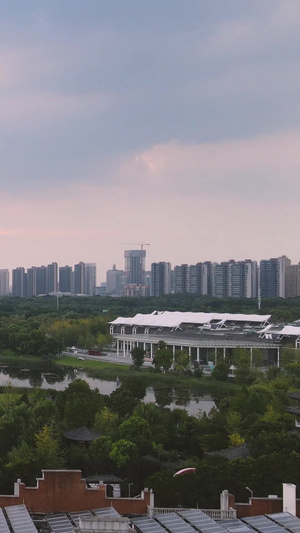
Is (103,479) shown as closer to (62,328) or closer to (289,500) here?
(289,500)

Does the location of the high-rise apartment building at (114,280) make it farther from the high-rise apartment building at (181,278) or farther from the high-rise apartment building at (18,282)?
the high-rise apartment building at (181,278)

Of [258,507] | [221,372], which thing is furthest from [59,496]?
[221,372]

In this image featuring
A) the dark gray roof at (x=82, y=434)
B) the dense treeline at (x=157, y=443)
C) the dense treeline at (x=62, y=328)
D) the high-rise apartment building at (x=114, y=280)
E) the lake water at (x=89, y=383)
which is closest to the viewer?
the dense treeline at (x=157, y=443)

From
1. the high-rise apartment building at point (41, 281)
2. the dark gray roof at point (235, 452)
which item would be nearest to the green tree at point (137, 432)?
the dark gray roof at point (235, 452)

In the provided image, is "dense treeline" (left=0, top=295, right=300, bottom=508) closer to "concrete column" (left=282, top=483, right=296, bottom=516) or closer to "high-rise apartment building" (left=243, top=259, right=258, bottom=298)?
"concrete column" (left=282, top=483, right=296, bottom=516)

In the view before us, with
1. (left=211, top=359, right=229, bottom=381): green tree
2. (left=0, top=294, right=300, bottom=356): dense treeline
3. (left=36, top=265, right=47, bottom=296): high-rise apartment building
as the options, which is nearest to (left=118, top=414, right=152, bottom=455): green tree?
(left=211, top=359, right=229, bottom=381): green tree

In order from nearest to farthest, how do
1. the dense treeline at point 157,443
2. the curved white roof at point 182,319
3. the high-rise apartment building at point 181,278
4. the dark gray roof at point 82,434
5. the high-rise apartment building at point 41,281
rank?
the dense treeline at point 157,443
the dark gray roof at point 82,434
the curved white roof at point 182,319
the high-rise apartment building at point 181,278
the high-rise apartment building at point 41,281

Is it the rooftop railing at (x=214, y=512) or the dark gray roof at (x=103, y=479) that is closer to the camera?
the rooftop railing at (x=214, y=512)
